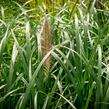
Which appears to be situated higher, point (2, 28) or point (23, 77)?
point (2, 28)

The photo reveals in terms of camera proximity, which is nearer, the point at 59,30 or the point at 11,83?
the point at 11,83

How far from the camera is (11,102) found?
2.77 metres

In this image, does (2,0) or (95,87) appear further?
(2,0)

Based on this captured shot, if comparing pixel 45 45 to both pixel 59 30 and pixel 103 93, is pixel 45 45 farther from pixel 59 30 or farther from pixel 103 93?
pixel 59 30

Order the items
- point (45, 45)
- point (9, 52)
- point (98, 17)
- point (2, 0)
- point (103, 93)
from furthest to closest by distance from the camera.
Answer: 1. point (2, 0)
2. point (98, 17)
3. point (9, 52)
4. point (103, 93)
5. point (45, 45)

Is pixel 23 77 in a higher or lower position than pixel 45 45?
lower

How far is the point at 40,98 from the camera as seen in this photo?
2.66m

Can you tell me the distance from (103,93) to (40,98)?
1.47 feet

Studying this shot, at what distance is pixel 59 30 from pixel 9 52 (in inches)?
18.9

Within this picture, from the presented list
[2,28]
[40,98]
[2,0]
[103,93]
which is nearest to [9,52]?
[2,28]

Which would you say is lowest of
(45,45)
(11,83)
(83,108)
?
(83,108)

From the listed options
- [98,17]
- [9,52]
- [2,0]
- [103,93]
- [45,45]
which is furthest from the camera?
[2,0]

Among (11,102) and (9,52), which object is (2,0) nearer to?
(9,52)

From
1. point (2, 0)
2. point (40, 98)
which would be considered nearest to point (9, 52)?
point (40, 98)
